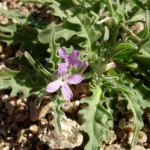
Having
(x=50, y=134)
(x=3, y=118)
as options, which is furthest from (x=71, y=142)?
(x=3, y=118)

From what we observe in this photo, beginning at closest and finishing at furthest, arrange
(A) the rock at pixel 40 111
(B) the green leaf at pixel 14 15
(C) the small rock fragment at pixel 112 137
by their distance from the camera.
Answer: (C) the small rock fragment at pixel 112 137
(A) the rock at pixel 40 111
(B) the green leaf at pixel 14 15

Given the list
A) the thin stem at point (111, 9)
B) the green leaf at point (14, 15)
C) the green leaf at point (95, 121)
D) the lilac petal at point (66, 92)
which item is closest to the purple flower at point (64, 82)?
the lilac petal at point (66, 92)

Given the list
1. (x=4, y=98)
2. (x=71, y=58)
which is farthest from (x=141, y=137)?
(x=4, y=98)

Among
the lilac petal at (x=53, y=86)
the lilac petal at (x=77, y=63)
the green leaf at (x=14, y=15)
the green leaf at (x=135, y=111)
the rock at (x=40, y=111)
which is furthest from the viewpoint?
the green leaf at (x=14, y=15)

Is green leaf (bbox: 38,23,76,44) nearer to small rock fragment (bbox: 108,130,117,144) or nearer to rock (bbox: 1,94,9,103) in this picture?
rock (bbox: 1,94,9,103)

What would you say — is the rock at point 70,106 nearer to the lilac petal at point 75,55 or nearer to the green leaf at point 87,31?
the green leaf at point 87,31

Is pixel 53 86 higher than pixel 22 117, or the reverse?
pixel 53 86

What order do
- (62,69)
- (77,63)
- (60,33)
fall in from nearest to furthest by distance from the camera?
(62,69)
(77,63)
(60,33)

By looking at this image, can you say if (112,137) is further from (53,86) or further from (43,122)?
(53,86)
